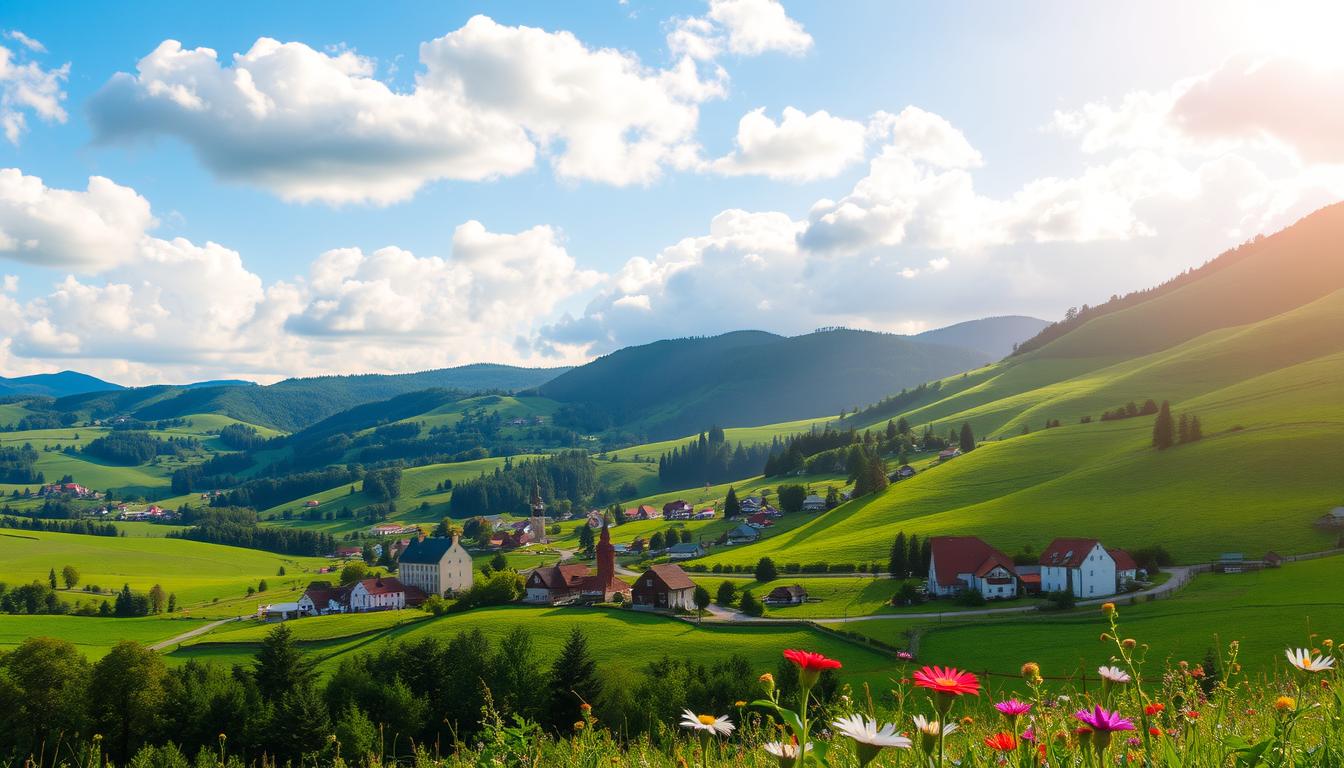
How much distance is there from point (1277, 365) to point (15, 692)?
189m

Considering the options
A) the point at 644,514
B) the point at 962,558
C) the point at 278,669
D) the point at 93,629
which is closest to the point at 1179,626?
the point at 962,558

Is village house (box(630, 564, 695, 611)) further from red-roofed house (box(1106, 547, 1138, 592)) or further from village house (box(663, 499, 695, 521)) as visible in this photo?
village house (box(663, 499, 695, 521))

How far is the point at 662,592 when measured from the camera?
270ft

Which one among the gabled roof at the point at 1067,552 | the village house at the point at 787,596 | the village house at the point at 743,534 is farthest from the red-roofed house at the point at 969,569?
the village house at the point at 743,534

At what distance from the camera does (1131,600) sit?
6150 centimetres

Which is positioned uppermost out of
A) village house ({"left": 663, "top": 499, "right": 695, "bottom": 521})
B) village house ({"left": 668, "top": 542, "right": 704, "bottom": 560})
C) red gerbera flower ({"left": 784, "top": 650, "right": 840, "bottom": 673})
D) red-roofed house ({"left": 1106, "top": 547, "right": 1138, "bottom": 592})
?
red gerbera flower ({"left": 784, "top": 650, "right": 840, "bottom": 673})

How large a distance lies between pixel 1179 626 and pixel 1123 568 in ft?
66.3

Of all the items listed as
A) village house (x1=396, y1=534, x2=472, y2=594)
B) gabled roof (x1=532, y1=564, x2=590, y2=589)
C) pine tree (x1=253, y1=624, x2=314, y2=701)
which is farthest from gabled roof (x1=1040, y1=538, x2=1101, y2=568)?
village house (x1=396, y1=534, x2=472, y2=594)

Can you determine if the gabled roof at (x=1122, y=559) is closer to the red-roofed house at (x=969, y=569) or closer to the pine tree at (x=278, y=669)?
the red-roofed house at (x=969, y=569)

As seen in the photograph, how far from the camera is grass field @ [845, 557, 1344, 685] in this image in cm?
4591

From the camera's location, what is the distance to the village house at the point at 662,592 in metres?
81.8

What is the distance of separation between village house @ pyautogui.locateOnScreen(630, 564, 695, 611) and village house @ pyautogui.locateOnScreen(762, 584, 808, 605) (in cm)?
771

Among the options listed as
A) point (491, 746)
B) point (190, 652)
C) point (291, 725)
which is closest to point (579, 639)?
point (291, 725)

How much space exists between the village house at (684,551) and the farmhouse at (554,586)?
2770 centimetres
